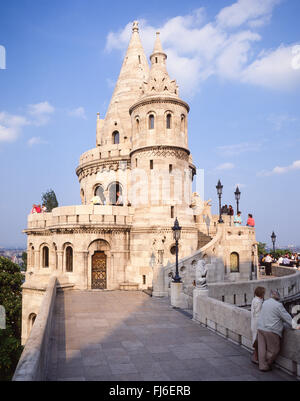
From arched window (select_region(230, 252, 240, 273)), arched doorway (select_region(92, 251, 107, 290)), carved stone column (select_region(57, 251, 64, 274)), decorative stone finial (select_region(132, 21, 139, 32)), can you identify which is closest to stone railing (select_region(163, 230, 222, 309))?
arched window (select_region(230, 252, 240, 273))

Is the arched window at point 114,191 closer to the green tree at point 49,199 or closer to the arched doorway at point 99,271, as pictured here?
the arched doorway at point 99,271

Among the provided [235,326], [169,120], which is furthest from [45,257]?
[235,326]

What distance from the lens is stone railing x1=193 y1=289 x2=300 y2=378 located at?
7.07 metres

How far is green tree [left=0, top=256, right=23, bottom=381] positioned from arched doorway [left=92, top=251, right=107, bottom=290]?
5.95m

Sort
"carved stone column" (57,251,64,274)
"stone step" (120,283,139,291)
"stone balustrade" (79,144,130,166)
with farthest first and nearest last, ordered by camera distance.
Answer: "stone balustrade" (79,144,130,166), "carved stone column" (57,251,64,274), "stone step" (120,283,139,291)

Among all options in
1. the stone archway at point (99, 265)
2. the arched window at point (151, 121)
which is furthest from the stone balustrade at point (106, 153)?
the stone archway at point (99, 265)

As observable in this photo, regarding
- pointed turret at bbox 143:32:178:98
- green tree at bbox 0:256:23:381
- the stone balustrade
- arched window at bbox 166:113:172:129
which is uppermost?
pointed turret at bbox 143:32:178:98

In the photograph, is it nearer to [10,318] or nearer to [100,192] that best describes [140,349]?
[100,192]

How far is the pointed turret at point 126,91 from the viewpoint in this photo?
99.8 feet

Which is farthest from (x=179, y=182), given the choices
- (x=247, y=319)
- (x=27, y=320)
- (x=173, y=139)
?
(x=247, y=319)

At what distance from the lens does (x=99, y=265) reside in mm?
22000

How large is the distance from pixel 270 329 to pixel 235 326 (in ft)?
7.94

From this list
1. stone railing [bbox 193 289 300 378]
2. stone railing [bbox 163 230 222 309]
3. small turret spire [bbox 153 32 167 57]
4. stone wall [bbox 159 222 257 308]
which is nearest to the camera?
stone railing [bbox 193 289 300 378]

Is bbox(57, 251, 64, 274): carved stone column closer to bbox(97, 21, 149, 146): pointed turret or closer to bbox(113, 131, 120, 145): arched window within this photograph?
bbox(97, 21, 149, 146): pointed turret
